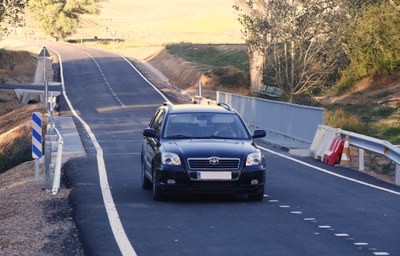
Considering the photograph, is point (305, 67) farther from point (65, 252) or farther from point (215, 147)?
point (65, 252)

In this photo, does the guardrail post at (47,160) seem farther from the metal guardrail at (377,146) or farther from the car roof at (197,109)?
the metal guardrail at (377,146)

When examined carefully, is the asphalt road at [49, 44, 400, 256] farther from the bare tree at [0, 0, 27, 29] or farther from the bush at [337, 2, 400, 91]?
the bare tree at [0, 0, 27, 29]

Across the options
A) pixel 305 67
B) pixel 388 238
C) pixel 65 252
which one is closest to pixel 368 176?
pixel 388 238

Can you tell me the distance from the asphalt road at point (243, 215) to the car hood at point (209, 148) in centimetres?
80

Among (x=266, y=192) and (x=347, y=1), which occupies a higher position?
(x=347, y=1)

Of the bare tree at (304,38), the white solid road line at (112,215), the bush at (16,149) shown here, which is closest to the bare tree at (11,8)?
the bare tree at (304,38)

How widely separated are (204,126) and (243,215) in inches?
110

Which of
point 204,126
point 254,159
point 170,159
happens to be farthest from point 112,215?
point 204,126

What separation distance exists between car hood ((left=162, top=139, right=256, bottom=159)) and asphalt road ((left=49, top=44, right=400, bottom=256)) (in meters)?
0.80

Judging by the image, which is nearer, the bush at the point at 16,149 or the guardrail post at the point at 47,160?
the guardrail post at the point at 47,160

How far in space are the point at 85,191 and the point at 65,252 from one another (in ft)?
18.2

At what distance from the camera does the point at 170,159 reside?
13.9 m

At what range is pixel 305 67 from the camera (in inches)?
1409

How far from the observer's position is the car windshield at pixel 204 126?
1502 centimetres
